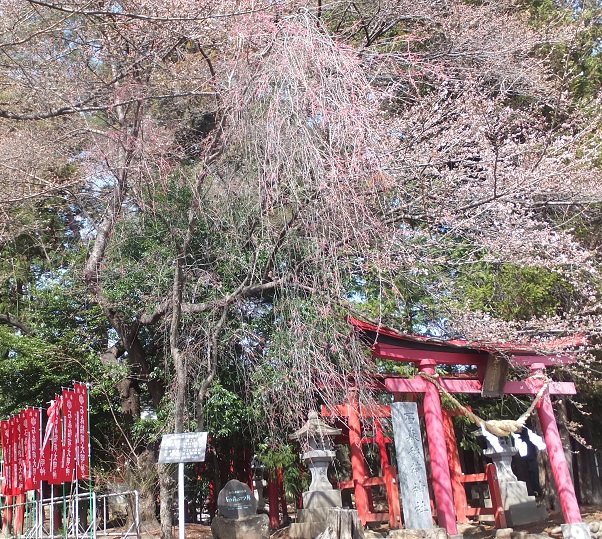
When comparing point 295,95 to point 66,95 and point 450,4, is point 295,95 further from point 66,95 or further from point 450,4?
point 450,4

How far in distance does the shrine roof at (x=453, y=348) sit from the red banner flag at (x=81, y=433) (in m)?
3.84

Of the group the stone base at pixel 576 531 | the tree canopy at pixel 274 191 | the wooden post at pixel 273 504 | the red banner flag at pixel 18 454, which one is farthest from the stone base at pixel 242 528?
the stone base at pixel 576 531

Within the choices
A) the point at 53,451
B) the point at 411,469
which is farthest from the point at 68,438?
the point at 411,469

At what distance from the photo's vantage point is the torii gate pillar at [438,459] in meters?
8.59

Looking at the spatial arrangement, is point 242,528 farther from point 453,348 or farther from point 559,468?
point 559,468

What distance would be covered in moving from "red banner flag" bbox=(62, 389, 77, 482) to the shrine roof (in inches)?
155

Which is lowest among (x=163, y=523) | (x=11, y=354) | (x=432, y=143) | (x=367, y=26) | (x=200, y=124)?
(x=163, y=523)

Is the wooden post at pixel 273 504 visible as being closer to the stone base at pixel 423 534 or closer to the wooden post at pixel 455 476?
the wooden post at pixel 455 476

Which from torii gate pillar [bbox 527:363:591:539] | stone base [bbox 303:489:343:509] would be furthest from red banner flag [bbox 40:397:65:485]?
torii gate pillar [bbox 527:363:591:539]

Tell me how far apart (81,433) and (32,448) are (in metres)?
1.16

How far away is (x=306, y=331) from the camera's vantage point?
7980 millimetres

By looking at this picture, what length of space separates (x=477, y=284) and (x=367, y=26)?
199 inches

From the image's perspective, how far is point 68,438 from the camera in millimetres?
8523

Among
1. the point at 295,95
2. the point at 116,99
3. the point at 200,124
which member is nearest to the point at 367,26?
the point at 200,124
